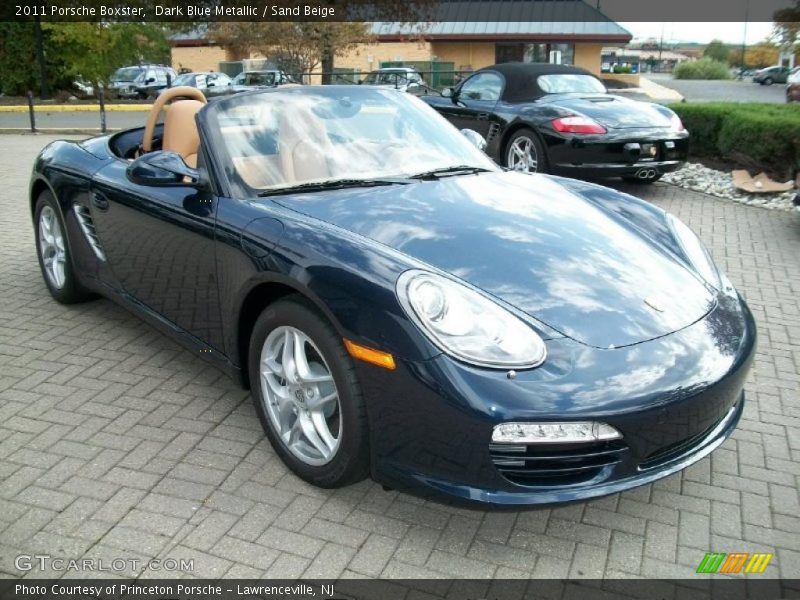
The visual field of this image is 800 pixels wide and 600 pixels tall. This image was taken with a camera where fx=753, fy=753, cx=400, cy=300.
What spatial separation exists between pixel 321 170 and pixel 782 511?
2.34 meters

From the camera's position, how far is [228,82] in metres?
29.6

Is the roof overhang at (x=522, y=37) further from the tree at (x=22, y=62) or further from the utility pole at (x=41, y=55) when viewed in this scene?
the utility pole at (x=41, y=55)

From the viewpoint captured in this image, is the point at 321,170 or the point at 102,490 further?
the point at 321,170

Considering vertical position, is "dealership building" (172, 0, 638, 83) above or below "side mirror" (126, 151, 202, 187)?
above

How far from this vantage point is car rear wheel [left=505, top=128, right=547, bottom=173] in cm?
828

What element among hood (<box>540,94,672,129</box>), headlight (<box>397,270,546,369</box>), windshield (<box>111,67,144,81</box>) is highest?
windshield (<box>111,67,144,81</box>)

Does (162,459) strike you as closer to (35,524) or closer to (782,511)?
(35,524)

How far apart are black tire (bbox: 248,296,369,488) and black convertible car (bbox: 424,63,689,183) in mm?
4706

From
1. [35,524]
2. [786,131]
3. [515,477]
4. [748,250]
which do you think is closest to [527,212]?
[515,477]

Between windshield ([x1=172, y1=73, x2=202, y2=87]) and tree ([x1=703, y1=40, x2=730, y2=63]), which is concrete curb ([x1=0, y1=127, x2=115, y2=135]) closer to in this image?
windshield ([x1=172, y1=73, x2=202, y2=87])

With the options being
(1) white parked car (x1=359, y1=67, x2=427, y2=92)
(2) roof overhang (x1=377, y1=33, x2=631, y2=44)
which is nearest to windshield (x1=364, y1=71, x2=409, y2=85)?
(1) white parked car (x1=359, y1=67, x2=427, y2=92)


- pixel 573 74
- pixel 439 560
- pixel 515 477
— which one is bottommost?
pixel 439 560

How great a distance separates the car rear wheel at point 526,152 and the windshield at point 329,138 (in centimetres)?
434

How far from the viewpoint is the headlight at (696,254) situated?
10.3 feet
